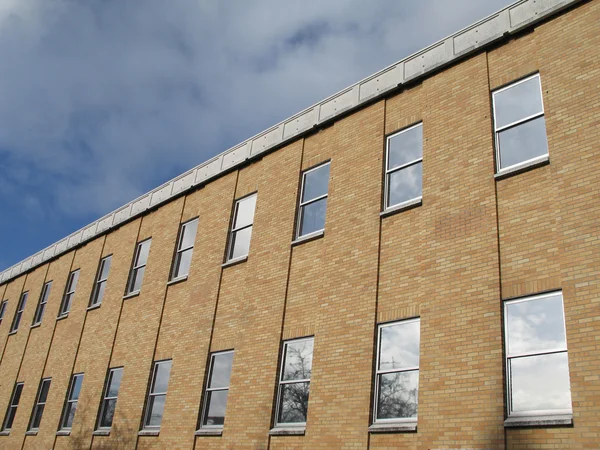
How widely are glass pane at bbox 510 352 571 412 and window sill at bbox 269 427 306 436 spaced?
421 cm

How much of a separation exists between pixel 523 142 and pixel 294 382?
6.50 meters

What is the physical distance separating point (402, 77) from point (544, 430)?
26.0 ft

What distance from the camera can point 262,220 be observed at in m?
14.6

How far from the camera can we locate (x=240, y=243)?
1517 cm

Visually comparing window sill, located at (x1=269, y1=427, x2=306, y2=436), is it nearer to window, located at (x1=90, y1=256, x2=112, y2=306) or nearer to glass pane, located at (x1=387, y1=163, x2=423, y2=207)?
glass pane, located at (x1=387, y1=163, x2=423, y2=207)

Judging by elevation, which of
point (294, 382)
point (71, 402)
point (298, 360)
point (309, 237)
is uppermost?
point (309, 237)

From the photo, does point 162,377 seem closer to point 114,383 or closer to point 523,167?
point 114,383

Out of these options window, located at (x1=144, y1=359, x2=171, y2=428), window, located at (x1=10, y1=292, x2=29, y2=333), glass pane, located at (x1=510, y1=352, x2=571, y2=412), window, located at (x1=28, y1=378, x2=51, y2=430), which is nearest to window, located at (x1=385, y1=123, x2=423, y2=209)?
glass pane, located at (x1=510, y1=352, x2=571, y2=412)

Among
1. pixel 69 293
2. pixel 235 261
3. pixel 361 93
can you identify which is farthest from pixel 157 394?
pixel 361 93

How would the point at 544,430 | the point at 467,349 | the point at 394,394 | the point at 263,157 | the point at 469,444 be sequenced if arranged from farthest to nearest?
the point at 263,157 → the point at 394,394 → the point at 467,349 → the point at 469,444 → the point at 544,430

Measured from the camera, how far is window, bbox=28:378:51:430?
19.5 meters

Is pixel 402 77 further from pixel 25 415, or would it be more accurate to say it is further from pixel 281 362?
pixel 25 415

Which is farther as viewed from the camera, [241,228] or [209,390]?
[241,228]

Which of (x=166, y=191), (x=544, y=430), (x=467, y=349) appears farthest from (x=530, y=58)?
(x=166, y=191)
